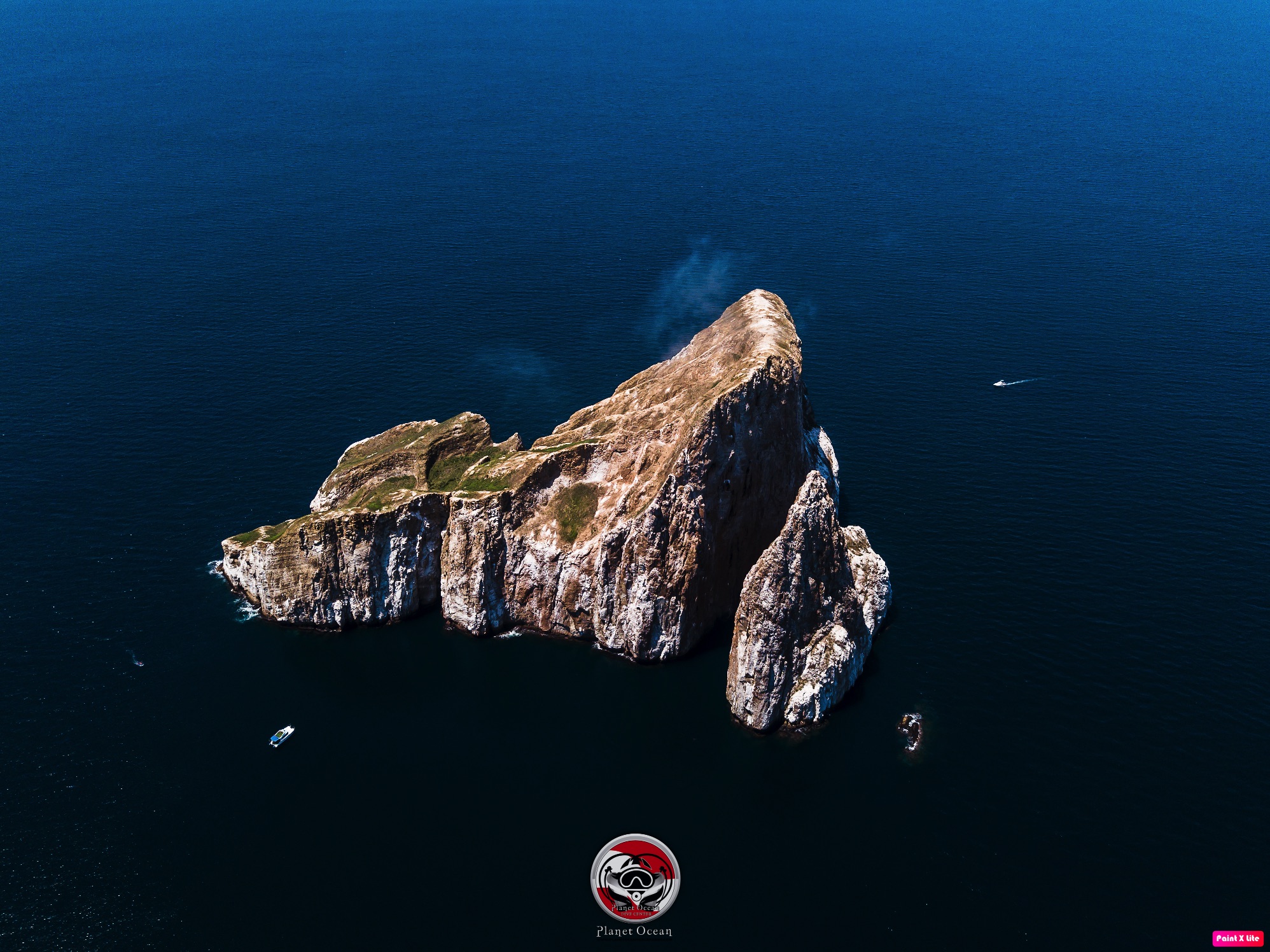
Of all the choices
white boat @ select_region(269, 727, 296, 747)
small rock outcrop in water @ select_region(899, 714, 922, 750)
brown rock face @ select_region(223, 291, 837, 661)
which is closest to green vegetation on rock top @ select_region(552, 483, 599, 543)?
brown rock face @ select_region(223, 291, 837, 661)

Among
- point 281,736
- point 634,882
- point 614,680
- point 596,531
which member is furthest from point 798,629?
point 281,736

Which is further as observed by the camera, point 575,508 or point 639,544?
point 575,508

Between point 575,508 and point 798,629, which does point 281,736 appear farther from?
point 798,629

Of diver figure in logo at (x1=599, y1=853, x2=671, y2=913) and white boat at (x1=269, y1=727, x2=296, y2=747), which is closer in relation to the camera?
diver figure in logo at (x1=599, y1=853, x2=671, y2=913)

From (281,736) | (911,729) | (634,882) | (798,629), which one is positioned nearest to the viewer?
(634,882)

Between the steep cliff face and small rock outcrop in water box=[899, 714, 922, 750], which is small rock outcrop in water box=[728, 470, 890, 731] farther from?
the steep cliff face

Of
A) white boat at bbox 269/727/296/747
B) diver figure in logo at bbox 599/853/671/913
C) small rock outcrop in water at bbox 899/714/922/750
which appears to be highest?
white boat at bbox 269/727/296/747

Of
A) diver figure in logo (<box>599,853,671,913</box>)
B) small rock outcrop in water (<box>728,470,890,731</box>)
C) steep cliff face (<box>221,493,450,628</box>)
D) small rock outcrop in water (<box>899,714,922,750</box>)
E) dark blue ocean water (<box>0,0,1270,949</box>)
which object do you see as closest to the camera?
diver figure in logo (<box>599,853,671,913</box>)
